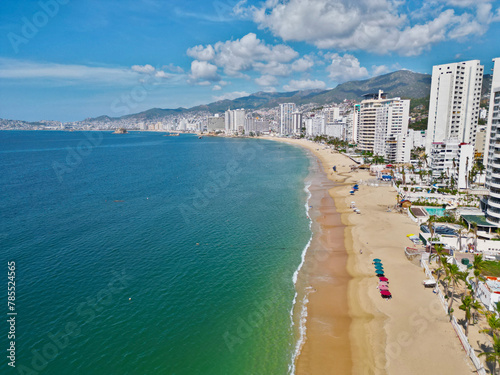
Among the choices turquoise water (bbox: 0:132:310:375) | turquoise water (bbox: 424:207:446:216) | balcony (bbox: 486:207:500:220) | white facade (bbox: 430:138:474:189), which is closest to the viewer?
turquoise water (bbox: 0:132:310:375)

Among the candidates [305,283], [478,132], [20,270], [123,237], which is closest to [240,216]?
[123,237]

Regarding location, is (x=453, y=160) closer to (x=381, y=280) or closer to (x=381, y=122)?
(x=381, y=280)

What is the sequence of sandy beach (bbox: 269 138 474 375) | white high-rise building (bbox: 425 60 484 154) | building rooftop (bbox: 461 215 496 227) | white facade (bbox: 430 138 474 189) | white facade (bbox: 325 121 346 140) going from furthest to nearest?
white facade (bbox: 325 121 346 140) → white high-rise building (bbox: 425 60 484 154) → white facade (bbox: 430 138 474 189) → building rooftop (bbox: 461 215 496 227) → sandy beach (bbox: 269 138 474 375)

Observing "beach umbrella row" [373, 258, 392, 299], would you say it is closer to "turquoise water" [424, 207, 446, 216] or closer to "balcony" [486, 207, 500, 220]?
"balcony" [486, 207, 500, 220]

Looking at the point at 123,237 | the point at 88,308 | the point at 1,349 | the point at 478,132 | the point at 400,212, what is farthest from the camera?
the point at 478,132

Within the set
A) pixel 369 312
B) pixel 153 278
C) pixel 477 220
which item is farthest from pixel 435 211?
pixel 153 278

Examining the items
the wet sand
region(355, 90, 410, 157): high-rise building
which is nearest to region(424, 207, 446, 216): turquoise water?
the wet sand

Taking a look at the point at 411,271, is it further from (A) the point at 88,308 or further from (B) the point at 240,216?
(A) the point at 88,308
